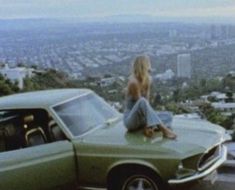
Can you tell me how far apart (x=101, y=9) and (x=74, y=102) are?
588cm

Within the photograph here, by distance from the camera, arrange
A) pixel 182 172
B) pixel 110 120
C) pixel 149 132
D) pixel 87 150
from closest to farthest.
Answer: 1. pixel 182 172
2. pixel 87 150
3. pixel 149 132
4. pixel 110 120

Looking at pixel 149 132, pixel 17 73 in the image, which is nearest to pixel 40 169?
pixel 149 132

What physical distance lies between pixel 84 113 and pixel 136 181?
1024mm

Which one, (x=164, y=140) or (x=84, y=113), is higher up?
(x=84, y=113)

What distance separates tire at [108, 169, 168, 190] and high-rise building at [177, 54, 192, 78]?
404cm

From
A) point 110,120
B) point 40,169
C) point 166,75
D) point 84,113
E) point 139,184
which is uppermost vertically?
point 84,113

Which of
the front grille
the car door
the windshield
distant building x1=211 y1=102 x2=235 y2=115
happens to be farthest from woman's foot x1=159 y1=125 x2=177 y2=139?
distant building x1=211 y1=102 x2=235 y2=115

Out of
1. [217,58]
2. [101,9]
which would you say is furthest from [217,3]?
[101,9]

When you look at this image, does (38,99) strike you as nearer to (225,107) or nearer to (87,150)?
(87,150)

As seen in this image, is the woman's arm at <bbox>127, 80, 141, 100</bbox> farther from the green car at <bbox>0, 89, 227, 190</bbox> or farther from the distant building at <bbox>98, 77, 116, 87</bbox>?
the distant building at <bbox>98, 77, 116, 87</bbox>

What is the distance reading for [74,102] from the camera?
5820 mm

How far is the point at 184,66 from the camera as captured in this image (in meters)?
9.08

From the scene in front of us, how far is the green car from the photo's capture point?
498 cm

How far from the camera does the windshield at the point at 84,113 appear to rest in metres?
5.54
